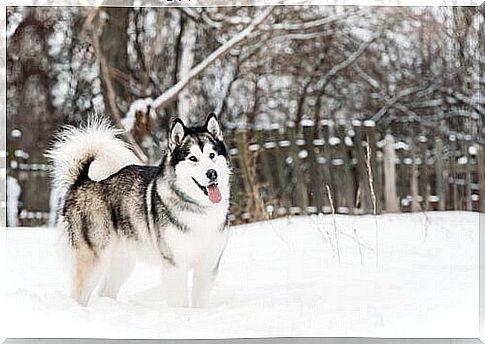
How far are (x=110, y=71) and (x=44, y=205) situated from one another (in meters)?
0.54

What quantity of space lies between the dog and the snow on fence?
0.08 meters

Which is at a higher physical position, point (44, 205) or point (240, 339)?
point (44, 205)

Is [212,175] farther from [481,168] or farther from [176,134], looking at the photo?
[481,168]

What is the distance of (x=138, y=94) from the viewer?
3.11m

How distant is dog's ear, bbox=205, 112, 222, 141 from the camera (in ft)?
9.95

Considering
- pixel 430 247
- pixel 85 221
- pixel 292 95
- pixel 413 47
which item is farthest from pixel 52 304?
pixel 413 47

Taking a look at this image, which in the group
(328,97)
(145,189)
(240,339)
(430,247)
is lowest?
(240,339)

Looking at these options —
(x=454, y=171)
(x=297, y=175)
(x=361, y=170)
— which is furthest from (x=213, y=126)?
(x=454, y=171)

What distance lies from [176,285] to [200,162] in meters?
0.44

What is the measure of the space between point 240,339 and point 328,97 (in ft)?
3.08

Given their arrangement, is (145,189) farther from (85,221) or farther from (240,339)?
(240,339)

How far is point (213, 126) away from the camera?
3.04m

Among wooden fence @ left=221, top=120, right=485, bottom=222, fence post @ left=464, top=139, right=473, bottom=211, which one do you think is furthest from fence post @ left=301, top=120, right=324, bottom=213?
fence post @ left=464, top=139, right=473, bottom=211

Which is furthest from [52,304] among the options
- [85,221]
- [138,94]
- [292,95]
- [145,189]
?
[292,95]
